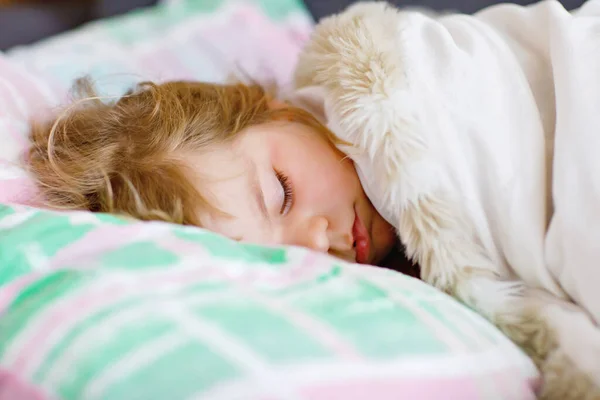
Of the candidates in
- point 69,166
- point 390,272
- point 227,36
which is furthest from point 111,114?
point 227,36

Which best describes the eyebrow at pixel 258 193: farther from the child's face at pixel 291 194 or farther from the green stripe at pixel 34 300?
the green stripe at pixel 34 300

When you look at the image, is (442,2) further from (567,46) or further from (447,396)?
(447,396)

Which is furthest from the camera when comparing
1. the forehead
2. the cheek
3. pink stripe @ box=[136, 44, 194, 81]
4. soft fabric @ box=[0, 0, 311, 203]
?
pink stripe @ box=[136, 44, 194, 81]

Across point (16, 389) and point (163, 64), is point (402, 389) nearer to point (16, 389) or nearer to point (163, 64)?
point (16, 389)

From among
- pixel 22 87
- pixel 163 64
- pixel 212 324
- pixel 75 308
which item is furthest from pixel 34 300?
pixel 163 64

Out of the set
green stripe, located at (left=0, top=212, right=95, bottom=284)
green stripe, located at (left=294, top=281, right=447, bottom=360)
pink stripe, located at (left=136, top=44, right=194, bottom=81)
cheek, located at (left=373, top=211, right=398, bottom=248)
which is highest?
green stripe, located at (left=0, top=212, right=95, bottom=284)

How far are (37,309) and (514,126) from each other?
533 millimetres

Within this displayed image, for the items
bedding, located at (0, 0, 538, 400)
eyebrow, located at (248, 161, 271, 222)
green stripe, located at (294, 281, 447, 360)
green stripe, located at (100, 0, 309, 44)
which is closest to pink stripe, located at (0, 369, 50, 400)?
bedding, located at (0, 0, 538, 400)

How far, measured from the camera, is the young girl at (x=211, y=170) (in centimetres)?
72

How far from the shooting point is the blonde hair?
72cm

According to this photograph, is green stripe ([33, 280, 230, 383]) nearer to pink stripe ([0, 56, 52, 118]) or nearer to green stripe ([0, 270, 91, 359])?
green stripe ([0, 270, 91, 359])

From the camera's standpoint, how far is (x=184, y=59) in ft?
4.08

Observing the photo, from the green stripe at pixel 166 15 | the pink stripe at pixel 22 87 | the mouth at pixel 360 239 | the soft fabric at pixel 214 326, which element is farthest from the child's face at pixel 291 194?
the green stripe at pixel 166 15

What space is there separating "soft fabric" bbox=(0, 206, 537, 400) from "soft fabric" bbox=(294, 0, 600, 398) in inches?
3.7
